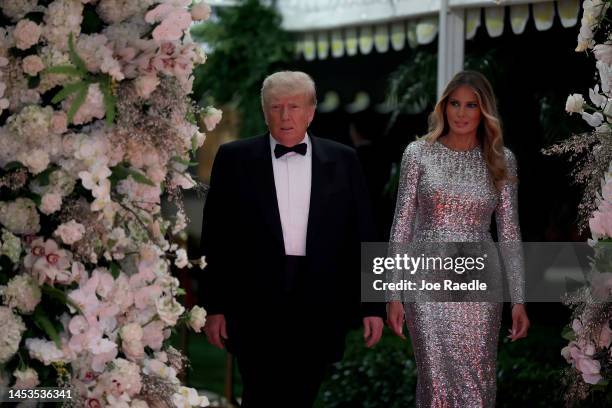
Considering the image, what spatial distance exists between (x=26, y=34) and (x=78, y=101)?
9.9 inches

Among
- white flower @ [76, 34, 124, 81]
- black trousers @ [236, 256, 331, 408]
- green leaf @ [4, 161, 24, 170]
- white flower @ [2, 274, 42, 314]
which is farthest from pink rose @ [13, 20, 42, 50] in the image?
black trousers @ [236, 256, 331, 408]

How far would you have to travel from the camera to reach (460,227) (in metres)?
5.30

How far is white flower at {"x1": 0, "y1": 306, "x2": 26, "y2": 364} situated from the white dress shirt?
77.1 inches

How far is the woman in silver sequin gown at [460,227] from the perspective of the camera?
5.29 meters

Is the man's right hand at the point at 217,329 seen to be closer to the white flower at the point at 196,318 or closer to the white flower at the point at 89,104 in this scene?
the white flower at the point at 196,318

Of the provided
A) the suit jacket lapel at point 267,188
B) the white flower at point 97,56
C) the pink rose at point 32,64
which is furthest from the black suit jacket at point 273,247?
the pink rose at point 32,64

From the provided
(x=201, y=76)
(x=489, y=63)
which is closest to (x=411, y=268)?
(x=489, y=63)

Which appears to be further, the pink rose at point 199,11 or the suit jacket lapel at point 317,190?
the suit jacket lapel at point 317,190

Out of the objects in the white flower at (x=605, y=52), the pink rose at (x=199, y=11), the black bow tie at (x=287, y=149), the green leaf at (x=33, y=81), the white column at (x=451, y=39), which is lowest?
the green leaf at (x=33, y=81)

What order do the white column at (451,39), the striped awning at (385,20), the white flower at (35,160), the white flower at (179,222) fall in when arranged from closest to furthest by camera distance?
the white flower at (35,160) < the white flower at (179,222) < the striped awning at (385,20) < the white column at (451,39)

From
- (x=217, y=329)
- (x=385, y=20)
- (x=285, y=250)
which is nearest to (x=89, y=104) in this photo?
(x=285, y=250)

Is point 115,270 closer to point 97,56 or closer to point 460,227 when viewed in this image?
point 97,56

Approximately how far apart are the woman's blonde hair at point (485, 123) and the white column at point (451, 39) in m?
2.02

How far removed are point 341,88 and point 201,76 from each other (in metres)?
1.34
